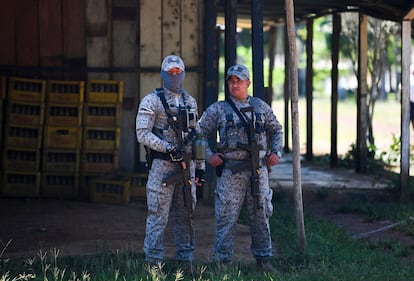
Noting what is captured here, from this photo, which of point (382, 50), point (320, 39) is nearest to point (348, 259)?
point (382, 50)

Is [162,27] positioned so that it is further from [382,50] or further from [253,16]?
[382,50]

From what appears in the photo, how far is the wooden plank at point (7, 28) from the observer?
1333cm

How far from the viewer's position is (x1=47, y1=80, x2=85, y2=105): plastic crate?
13188 mm

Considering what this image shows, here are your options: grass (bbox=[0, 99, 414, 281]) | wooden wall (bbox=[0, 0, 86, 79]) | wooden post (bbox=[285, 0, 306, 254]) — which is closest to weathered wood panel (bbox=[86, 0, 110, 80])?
wooden wall (bbox=[0, 0, 86, 79])

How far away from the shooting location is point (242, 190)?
823 centimetres

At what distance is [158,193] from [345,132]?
834 inches

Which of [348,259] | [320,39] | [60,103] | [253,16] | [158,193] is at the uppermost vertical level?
[320,39]

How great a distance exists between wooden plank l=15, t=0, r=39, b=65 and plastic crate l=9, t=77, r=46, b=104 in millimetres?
397

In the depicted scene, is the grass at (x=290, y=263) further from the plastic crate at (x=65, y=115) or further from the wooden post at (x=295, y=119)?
the plastic crate at (x=65, y=115)

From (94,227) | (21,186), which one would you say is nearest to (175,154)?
(94,227)

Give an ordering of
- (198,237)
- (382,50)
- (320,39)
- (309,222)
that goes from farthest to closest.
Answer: (320,39), (382,50), (309,222), (198,237)

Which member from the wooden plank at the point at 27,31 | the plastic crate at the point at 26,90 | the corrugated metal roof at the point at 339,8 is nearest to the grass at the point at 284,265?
the corrugated metal roof at the point at 339,8

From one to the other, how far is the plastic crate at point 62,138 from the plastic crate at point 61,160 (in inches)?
2.9

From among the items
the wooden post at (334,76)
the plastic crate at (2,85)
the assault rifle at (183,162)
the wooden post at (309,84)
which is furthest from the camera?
the wooden post at (309,84)
